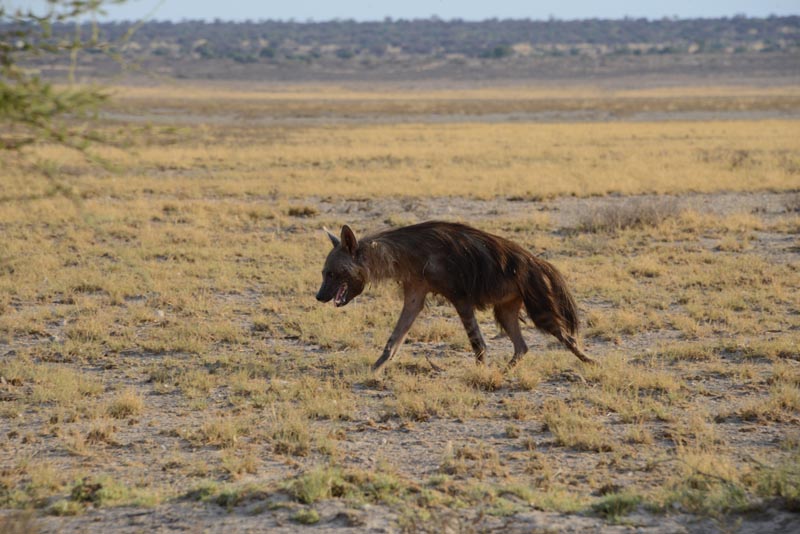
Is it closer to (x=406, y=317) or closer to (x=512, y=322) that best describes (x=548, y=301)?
(x=512, y=322)

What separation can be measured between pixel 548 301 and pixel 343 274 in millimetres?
1856

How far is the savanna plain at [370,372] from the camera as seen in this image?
6164 mm

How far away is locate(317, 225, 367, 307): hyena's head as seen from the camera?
9.32 m

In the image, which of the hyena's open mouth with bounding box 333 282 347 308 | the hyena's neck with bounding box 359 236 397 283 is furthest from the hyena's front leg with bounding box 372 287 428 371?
the hyena's open mouth with bounding box 333 282 347 308

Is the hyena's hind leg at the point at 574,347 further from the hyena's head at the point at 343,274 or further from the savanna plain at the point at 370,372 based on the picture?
the hyena's head at the point at 343,274

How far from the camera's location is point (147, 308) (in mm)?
12336

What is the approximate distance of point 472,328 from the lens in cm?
945

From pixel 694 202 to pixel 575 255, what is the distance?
706 cm

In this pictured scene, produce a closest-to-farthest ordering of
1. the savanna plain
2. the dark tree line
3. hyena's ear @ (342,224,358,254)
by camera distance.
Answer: the savanna plain → hyena's ear @ (342,224,358,254) → the dark tree line

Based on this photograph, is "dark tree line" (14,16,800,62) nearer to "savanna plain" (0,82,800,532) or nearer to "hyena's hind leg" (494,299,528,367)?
"savanna plain" (0,82,800,532)

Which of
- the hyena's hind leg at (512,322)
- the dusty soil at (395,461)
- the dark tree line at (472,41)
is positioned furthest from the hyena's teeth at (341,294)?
the dark tree line at (472,41)

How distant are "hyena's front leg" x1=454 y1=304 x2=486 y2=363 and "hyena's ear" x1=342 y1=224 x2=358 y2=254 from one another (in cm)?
106

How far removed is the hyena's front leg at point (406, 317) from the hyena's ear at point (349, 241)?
633mm

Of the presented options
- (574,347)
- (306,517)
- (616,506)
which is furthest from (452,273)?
(306,517)
